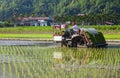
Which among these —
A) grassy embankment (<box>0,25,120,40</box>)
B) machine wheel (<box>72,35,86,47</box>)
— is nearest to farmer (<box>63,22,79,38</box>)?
machine wheel (<box>72,35,86,47</box>)

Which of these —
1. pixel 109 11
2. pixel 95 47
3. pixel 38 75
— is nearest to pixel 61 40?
pixel 95 47

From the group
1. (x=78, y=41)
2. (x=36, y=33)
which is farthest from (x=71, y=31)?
(x=36, y=33)

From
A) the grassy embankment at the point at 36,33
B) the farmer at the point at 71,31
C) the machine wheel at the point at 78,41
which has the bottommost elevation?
the grassy embankment at the point at 36,33

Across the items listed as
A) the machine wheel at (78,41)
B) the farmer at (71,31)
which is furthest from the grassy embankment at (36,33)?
the machine wheel at (78,41)

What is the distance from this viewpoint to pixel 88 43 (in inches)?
902

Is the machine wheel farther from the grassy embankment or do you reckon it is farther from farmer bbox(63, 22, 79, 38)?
the grassy embankment

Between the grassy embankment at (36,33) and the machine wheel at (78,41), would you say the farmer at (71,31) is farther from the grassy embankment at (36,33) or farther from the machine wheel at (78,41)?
the grassy embankment at (36,33)

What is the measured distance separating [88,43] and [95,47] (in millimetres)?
530

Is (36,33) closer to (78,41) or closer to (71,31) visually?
(71,31)

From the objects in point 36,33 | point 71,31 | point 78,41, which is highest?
point 71,31

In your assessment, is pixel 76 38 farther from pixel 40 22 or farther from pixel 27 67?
pixel 40 22

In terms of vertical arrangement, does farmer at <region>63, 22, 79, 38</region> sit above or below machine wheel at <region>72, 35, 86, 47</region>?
above

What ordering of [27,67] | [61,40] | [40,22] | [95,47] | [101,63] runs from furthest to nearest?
[40,22], [61,40], [95,47], [101,63], [27,67]

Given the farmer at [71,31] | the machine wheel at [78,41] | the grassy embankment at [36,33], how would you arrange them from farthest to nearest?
1. the grassy embankment at [36,33]
2. the farmer at [71,31]
3. the machine wheel at [78,41]
